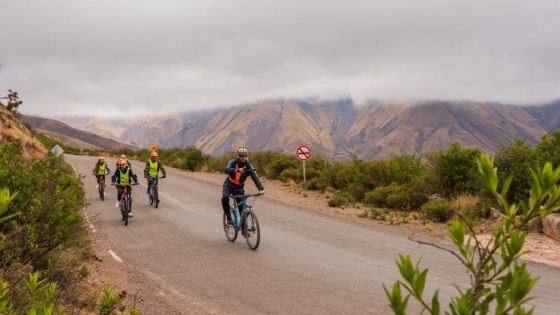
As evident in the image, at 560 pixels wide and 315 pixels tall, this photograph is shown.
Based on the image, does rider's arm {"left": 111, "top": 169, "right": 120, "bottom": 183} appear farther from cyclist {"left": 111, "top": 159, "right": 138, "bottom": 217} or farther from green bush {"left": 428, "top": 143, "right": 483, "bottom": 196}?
green bush {"left": 428, "top": 143, "right": 483, "bottom": 196}

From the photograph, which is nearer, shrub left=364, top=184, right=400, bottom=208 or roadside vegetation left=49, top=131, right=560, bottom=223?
roadside vegetation left=49, top=131, right=560, bottom=223

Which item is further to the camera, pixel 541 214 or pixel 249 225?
pixel 249 225

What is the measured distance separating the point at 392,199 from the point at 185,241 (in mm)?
8673

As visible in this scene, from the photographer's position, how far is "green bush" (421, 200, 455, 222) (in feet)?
44.2

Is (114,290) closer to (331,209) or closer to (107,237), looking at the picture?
(107,237)

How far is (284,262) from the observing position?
27.2 ft

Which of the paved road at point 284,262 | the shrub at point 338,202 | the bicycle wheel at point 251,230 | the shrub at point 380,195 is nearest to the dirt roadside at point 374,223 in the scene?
the shrub at point 338,202

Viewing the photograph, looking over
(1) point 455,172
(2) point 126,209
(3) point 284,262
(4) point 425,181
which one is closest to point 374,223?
(4) point 425,181

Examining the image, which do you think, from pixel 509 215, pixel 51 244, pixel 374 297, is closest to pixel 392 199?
pixel 374 297

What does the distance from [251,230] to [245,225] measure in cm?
26

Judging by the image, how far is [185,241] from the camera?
1030 cm

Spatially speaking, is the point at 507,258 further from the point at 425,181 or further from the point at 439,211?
the point at 425,181

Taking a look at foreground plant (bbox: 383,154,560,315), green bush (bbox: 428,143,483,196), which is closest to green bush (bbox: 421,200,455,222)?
green bush (bbox: 428,143,483,196)

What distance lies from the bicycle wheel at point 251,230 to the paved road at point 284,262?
19 cm
